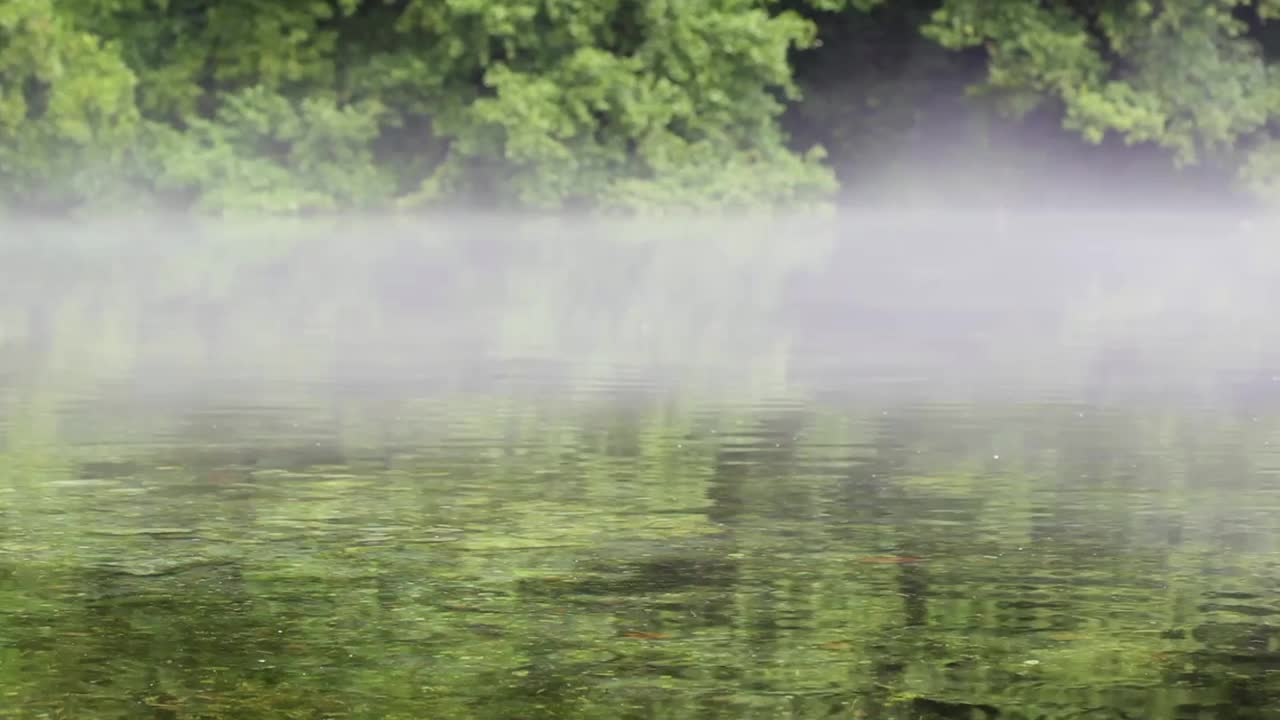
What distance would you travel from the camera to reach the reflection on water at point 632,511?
21.8ft

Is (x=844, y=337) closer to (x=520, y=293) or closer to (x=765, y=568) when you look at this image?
(x=520, y=293)

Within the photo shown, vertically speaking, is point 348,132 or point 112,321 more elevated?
point 348,132

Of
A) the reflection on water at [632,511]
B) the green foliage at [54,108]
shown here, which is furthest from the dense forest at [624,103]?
the reflection on water at [632,511]

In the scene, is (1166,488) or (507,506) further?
(1166,488)

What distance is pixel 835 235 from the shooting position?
3388 centimetres

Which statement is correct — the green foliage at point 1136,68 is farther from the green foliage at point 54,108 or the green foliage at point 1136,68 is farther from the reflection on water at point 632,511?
the reflection on water at point 632,511

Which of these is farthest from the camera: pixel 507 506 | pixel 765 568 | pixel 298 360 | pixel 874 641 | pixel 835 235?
pixel 835 235

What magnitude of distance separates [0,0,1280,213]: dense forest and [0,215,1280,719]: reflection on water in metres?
13.5

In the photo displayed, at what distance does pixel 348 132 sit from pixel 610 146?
3.73m

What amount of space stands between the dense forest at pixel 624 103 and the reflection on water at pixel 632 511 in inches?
533

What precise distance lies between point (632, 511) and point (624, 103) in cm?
2615

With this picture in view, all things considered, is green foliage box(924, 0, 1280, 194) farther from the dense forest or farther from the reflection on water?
the reflection on water

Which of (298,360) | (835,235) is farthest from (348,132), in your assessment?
(298,360)

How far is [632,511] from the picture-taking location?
9656mm
